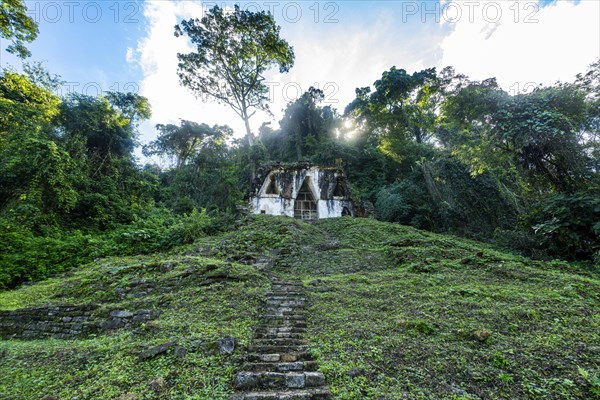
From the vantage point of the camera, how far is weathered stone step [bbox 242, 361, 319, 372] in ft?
10.8

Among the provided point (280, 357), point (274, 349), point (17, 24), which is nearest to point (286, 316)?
point (274, 349)

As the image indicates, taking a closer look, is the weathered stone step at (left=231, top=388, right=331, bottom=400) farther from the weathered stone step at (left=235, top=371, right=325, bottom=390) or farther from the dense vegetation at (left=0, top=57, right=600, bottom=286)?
the dense vegetation at (left=0, top=57, right=600, bottom=286)

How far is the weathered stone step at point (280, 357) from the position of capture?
11.4ft

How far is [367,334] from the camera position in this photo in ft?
13.2

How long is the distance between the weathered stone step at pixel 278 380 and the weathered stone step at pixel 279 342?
0.75 metres

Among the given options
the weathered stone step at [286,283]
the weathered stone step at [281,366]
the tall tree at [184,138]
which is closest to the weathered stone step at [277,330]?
the weathered stone step at [281,366]

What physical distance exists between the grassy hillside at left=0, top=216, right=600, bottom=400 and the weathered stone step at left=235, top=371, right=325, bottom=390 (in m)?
0.18

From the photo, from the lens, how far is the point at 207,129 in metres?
28.3

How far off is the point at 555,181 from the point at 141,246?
17.8 m

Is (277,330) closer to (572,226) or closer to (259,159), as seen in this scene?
(572,226)

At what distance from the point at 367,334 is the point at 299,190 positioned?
17.6m

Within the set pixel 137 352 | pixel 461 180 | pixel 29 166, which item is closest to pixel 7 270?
pixel 29 166

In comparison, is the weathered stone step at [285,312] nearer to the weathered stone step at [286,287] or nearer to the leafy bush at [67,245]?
the weathered stone step at [286,287]

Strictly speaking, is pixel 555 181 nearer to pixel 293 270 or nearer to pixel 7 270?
pixel 293 270
